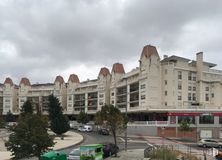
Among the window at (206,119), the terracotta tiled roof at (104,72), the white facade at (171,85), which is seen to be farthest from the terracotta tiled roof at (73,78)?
the window at (206,119)

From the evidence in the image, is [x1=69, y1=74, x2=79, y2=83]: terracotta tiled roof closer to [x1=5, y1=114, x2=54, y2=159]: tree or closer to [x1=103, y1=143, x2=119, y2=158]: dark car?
[x1=103, y1=143, x2=119, y2=158]: dark car

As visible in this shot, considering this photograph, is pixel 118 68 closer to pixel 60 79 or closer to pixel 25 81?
pixel 60 79

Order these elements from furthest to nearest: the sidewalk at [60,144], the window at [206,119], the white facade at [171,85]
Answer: the white facade at [171,85] < the window at [206,119] < the sidewalk at [60,144]

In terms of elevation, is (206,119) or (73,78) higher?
(73,78)

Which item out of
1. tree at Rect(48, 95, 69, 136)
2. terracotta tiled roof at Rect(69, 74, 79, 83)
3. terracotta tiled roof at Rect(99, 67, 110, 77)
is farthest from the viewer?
terracotta tiled roof at Rect(69, 74, 79, 83)

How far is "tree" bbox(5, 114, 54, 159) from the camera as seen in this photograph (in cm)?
3253

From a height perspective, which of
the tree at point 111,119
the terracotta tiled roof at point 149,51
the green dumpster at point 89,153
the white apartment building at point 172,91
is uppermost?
the terracotta tiled roof at point 149,51

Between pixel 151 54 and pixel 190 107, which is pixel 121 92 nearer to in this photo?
pixel 151 54

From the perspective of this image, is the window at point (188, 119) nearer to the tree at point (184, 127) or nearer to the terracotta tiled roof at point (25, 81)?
the tree at point (184, 127)

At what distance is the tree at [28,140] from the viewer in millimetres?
32531

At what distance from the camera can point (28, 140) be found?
107 feet

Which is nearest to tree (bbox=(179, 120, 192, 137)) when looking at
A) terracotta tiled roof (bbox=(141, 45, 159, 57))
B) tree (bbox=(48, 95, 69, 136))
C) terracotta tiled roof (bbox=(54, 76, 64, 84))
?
tree (bbox=(48, 95, 69, 136))

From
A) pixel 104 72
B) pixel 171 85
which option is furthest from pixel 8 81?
pixel 171 85

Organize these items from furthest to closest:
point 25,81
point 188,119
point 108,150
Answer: point 25,81 → point 188,119 → point 108,150
